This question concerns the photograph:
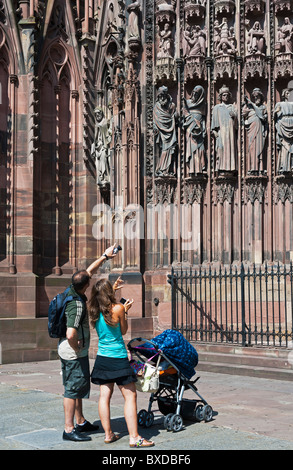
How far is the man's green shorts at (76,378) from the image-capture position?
6156 millimetres

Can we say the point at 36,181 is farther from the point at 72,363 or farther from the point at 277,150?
the point at 72,363

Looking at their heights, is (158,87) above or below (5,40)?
below

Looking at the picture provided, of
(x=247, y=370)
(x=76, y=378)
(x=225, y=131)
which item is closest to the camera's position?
(x=76, y=378)

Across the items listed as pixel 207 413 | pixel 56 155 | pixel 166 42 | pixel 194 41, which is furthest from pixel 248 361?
pixel 166 42

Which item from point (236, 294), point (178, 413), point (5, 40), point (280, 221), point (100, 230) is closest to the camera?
point (178, 413)

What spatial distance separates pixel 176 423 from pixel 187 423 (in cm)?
57

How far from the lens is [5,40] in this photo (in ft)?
49.3

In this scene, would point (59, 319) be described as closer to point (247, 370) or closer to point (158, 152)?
point (247, 370)

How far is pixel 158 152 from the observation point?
1499 cm

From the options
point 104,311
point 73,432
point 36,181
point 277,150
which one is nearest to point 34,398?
point 73,432

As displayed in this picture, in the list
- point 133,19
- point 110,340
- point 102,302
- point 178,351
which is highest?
point 133,19

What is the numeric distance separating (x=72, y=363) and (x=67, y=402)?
1.27ft

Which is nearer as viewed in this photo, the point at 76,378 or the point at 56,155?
the point at 76,378

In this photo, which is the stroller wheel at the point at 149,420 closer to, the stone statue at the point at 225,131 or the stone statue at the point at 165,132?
the stone statue at the point at 225,131
